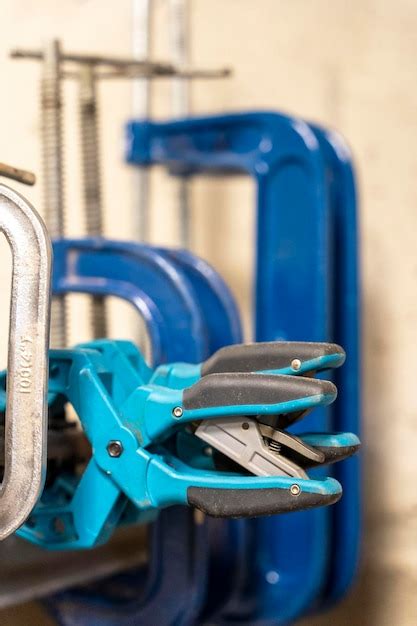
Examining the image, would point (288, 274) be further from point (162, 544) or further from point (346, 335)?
point (162, 544)

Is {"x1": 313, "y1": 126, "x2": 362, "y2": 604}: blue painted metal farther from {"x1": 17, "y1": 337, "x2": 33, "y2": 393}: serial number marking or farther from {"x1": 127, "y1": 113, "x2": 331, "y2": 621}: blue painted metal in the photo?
{"x1": 17, "y1": 337, "x2": 33, "y2": 393}: serial number marking

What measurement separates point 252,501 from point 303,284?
437mm

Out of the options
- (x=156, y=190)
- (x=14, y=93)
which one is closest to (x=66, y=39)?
(x=14, y=93)

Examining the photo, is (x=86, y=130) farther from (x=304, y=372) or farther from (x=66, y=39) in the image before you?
(x=304, y=372)

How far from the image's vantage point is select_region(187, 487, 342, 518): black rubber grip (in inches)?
27.1

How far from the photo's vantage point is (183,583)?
1.00m

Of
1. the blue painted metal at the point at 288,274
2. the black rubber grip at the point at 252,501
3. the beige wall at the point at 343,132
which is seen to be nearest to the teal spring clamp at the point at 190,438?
the black rubber grip at the point at 252,501

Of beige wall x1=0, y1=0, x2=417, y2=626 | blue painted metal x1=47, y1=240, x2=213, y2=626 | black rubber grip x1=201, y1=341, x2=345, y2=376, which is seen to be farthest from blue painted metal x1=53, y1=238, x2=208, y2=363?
Result: black rubber grip x1=201, y1=341, x2=345, y2=376

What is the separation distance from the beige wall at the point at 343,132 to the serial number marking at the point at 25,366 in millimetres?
449

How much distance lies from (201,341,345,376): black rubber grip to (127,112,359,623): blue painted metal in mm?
331

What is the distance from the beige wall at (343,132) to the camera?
1221 millimetres

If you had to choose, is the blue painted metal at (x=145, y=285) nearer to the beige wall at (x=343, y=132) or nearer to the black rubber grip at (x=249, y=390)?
the beige wall at (x=343, y=132)

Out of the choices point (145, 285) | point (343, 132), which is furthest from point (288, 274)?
point (343, 132)

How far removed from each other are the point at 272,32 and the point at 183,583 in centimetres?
74
